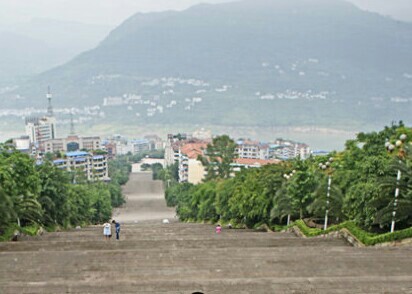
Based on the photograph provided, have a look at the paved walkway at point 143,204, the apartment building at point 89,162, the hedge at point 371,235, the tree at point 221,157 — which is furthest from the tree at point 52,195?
the apartment building at point 89,162

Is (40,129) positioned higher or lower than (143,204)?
higher

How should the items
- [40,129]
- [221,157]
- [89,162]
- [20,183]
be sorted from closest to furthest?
1. [20,183]
2. [221,157]
3. [89,162]
4. [40,129]

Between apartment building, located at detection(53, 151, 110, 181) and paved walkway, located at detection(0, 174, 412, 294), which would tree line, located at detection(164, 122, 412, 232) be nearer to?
paved walkway, located at detection(0, 174, 412, 294)

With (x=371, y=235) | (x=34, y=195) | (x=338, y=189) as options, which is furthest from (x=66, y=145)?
(x=371, y=235)

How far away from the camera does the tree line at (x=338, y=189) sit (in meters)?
12.9

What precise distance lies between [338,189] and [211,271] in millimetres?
7831

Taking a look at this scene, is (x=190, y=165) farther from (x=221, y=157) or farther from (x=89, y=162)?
(x=221, y=157)

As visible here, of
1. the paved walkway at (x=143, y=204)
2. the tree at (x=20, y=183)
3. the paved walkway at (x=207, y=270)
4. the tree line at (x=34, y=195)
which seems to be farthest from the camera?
the paved walkway at (x=143, y=204)

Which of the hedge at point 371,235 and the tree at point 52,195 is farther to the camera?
the tree at point 52,195

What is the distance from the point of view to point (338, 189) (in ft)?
53.2

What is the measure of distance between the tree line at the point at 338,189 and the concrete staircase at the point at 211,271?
6.59ft

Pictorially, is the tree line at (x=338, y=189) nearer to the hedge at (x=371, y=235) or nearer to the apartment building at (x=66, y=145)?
the hedge at (x=371, y=235)

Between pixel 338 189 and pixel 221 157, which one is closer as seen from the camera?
pixel 338 189

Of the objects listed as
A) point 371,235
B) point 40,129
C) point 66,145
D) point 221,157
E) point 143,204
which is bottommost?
point 143,204
